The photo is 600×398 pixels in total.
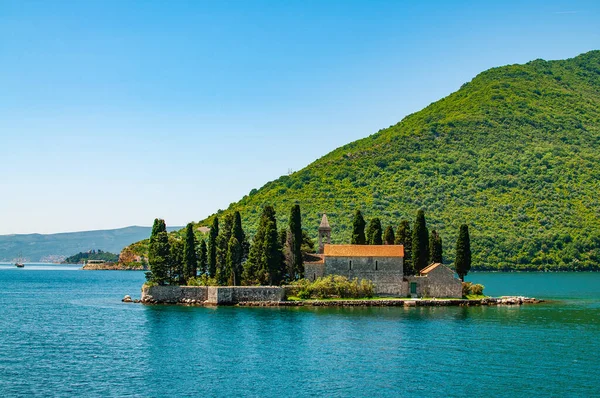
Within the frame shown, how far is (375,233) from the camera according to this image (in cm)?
8162

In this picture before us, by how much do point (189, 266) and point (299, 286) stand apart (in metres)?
13.2

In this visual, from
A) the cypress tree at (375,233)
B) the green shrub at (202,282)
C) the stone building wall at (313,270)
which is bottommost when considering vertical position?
the green shrub at (202,282)

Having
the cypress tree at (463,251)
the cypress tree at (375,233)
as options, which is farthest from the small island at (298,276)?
the cypress tree at (463,251)

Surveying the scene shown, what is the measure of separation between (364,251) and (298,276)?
23.8 ft

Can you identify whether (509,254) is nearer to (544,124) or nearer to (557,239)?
(557,239)

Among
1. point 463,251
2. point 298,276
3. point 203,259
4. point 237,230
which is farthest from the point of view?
point 203,259

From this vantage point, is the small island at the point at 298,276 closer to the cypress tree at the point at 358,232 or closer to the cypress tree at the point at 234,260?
the cypress tree at the point at 234,260

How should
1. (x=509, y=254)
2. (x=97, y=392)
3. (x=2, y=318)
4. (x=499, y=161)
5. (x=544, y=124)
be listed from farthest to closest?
(x=544, y=124), (x=499, y=161), (x=509, y=254), (x=2, y=318), (x=97, y=392)

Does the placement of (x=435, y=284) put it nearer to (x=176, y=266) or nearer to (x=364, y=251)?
(x=364, y=251)

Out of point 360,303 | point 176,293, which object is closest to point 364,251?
point 360,303

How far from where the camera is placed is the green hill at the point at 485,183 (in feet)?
515

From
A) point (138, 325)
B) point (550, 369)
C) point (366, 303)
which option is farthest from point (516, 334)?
point (138, 325)

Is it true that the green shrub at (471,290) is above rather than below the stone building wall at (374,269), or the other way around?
below

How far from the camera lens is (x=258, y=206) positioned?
166000 millimetres
